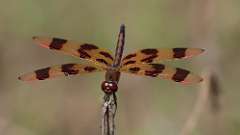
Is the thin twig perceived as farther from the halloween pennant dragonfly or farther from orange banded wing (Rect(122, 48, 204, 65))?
orange banded wing (Rect(122, 48, 204, 65))

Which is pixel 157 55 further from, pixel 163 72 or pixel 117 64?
pixel 117 64

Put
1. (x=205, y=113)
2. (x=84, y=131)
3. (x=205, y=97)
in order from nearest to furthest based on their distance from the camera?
(x=205, y=97), (x=205, y=113), (x=84, y=131)

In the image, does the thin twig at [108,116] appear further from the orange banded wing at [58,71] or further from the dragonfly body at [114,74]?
the orange banded wing at [58,71]

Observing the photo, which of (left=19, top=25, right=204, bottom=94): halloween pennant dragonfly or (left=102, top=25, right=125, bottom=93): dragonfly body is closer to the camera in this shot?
(left=102, top=25, right=125, bottom=93): dragonfly body

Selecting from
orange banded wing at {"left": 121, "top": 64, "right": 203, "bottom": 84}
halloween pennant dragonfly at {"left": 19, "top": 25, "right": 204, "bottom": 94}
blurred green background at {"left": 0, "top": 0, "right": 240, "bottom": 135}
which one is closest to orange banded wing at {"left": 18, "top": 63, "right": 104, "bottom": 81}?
halloween pennant dragonfly at {"left": 19, "top": 25, "right": 204, "bottom": 94}

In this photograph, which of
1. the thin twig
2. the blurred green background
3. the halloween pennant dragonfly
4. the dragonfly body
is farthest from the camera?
the blurred green background

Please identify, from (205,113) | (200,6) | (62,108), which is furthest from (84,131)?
(200,6)

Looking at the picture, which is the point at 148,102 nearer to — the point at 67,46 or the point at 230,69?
the point at 230,69
